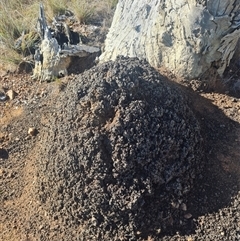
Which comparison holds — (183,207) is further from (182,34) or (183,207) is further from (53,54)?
(53,54)

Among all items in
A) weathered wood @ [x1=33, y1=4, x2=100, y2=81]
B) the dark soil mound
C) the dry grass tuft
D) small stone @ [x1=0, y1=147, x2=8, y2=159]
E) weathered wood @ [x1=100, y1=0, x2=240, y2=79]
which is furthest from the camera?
the dry grass tuft

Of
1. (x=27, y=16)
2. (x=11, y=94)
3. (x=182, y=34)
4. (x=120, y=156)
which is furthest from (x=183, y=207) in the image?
(x=27, y=16)

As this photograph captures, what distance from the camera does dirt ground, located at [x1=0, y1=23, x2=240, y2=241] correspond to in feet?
8.36

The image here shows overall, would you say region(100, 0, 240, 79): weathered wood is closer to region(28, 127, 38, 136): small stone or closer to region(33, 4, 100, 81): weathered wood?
region(33, 4, 100, 81): weathered wood

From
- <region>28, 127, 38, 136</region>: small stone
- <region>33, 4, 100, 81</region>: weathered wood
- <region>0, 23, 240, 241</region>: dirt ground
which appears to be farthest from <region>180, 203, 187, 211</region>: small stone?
<region>33, 4, 100, 81</region>: weathered wood

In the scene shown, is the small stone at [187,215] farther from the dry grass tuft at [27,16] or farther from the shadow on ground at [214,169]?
the dry grass tuft at [27,16]

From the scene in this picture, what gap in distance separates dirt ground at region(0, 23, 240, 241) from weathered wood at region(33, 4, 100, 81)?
0.11 metres

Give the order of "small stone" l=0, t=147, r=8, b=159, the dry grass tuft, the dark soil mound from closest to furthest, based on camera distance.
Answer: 1. the dark soil mound
2. "small stone" l=0, t=147, r=8, b=159
3. the dry grass tuft

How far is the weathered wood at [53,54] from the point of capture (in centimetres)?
387

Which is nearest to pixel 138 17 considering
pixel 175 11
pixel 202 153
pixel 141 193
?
pixel 175 11

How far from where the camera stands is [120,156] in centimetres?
252

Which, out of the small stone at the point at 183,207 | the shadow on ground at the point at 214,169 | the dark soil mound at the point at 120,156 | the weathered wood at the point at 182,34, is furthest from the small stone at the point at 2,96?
the small stone at the point at 183,207

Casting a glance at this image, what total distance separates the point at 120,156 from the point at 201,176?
52 centimetres

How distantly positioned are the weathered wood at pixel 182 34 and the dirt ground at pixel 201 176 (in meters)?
0.20
